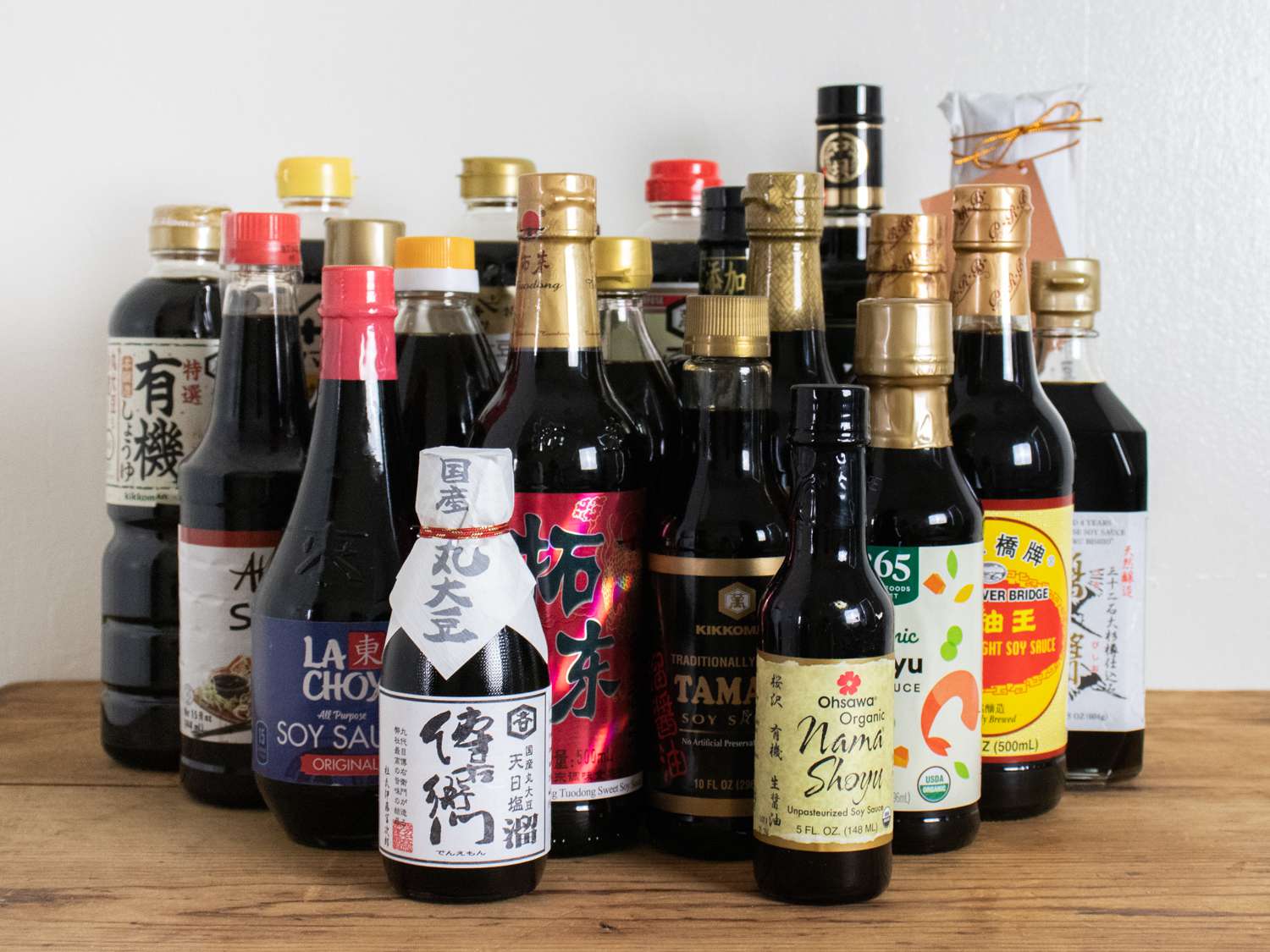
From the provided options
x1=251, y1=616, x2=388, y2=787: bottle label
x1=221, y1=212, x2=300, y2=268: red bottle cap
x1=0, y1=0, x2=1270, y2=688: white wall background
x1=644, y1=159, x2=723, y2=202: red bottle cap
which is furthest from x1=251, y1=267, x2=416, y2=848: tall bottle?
x1=0, y1=0, x2=1270, y2=688: white wall background

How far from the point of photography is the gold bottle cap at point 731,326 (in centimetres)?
78

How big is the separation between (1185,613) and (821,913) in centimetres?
69

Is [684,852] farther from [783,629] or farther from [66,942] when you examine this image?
[66,942]

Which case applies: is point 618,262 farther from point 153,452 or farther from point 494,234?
point 153,452

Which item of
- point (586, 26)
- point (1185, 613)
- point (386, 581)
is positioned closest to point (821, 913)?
point (386, 581)

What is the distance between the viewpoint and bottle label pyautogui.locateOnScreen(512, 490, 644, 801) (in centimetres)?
79

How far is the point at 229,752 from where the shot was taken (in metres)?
0.92

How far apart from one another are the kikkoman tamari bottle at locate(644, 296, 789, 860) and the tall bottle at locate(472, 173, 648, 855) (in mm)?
26

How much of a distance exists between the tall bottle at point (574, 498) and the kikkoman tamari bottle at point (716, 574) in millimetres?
26

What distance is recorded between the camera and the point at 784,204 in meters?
0.84

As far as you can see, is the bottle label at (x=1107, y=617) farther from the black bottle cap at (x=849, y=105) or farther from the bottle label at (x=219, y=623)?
the bottle label at (x=219, y=623)

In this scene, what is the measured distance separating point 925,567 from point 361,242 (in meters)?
0.42

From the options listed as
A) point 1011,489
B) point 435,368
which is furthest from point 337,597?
point 1011,489

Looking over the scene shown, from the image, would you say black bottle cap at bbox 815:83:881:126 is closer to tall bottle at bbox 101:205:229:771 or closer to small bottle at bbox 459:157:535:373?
small bottle at bbox 459:157:535:373
